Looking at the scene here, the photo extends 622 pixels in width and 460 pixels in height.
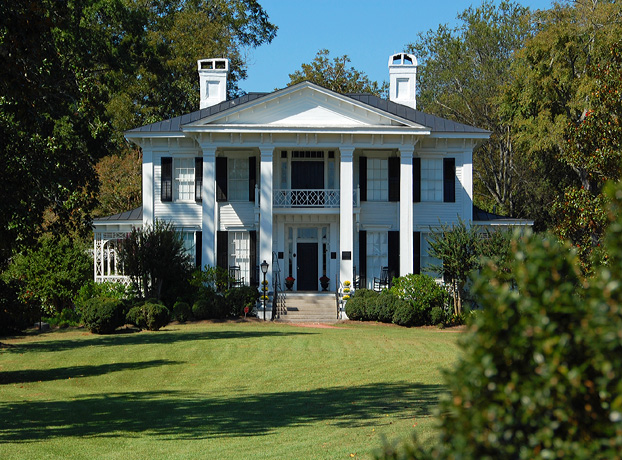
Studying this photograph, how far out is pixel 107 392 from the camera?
1376 cm

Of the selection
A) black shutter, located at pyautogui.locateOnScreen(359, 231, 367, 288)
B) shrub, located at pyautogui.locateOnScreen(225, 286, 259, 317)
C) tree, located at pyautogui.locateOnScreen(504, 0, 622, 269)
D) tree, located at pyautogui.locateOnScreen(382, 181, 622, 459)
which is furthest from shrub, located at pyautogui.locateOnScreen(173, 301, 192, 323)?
tree, located at pyautogui.locateOnScreen(382, 181, 622, 459)

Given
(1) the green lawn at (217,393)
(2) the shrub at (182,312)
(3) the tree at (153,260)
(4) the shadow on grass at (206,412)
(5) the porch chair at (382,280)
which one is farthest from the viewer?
(5) the porch chair at (382,280)

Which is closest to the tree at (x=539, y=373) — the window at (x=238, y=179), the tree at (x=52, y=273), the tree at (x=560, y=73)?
the tree at (x=560, y=73)

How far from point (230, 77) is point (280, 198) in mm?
22064

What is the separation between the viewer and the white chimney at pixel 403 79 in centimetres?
3475

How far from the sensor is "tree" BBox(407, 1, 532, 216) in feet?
151

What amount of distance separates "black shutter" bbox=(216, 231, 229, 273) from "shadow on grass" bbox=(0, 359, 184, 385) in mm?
14687

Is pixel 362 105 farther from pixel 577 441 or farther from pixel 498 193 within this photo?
pixel 577 441

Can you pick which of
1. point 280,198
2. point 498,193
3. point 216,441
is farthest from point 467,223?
point 216,441

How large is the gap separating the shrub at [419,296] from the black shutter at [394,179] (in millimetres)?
4385

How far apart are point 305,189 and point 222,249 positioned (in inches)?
171

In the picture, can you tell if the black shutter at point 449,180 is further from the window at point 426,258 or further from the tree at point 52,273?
the tree at point 52,273

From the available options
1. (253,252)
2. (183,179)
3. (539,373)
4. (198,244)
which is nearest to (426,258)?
(253,252)

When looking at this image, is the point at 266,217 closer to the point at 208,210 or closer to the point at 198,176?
the point at 208,210
